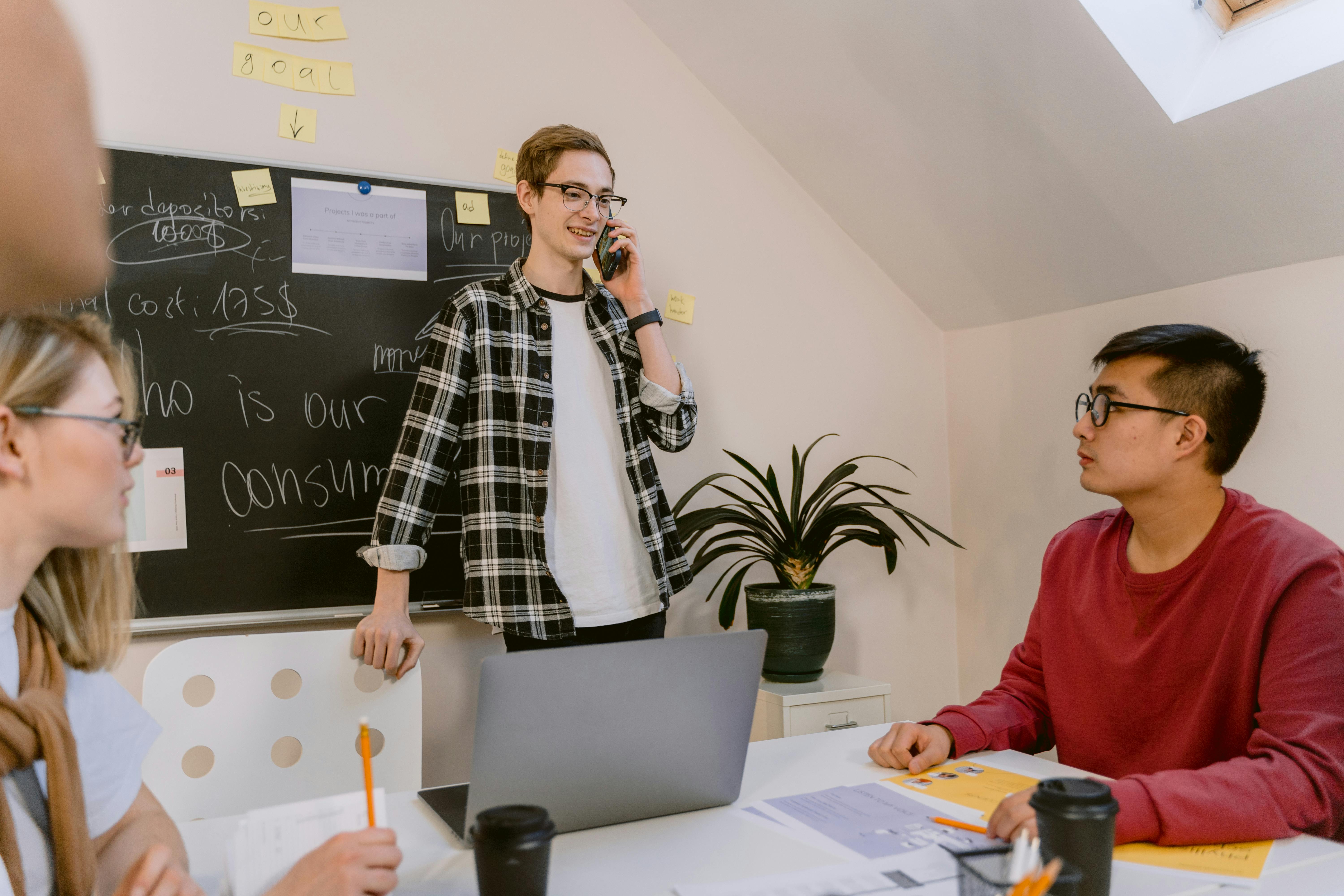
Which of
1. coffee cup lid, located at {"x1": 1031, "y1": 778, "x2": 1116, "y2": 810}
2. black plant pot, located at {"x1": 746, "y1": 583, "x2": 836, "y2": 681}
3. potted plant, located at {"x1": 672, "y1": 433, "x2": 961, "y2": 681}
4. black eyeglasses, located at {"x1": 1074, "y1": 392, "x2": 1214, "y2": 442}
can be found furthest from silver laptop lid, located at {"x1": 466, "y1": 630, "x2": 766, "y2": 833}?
black plant pot, located at {"x1": 746, "y1": 583, "x2": 836, "y2": 681}

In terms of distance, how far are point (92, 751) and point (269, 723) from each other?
1.64ft

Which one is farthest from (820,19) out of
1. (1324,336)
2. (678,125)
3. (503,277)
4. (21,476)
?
(21,476)

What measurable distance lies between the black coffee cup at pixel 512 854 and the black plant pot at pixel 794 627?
1.78 meters

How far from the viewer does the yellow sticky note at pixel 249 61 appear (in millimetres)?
2291

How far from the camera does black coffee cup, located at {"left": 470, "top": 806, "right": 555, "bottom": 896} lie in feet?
2.39

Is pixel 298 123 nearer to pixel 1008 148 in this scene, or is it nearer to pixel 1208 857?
pixel 1008 148

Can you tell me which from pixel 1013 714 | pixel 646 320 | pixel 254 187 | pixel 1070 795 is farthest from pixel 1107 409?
pixel 254 187

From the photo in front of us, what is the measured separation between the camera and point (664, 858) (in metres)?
0.98

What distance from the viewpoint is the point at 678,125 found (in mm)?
2891

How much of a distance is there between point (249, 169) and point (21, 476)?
1.58 meters

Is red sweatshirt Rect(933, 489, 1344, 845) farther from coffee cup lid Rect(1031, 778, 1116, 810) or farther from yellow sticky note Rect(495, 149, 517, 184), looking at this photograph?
yellow sticky note Rect(495, 149, 517, 184)

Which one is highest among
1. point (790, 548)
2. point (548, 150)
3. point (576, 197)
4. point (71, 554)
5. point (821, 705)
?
point (548, 150)

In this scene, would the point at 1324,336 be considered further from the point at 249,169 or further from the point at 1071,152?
the point at 249,169

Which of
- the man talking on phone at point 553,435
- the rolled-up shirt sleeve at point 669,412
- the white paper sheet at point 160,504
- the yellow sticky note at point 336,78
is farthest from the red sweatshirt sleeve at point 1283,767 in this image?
the yellow sticky note at point 336,78
